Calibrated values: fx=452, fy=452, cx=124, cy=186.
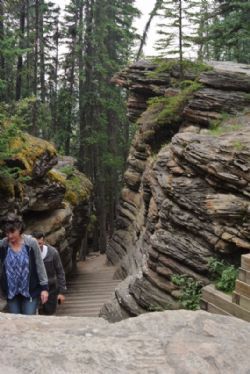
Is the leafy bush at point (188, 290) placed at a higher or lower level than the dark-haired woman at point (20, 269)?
lower

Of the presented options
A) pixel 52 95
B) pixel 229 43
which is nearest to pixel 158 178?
pixel 229 43

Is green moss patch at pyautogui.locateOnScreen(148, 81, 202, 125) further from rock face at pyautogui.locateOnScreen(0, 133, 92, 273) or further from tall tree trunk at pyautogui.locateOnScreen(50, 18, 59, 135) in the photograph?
tall tree trunk at pyautogui.locateOnScreen(50, 18, 59, 135)

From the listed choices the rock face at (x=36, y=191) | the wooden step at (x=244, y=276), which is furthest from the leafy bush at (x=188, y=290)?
the rock face at (x=36, y=191)

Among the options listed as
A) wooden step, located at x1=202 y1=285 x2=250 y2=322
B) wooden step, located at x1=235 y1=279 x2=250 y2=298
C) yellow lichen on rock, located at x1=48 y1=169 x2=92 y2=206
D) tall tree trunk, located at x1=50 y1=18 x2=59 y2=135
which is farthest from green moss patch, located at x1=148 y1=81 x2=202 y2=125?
tall tree trunk, located at x1=50 y1=18 x2=59 y2=135

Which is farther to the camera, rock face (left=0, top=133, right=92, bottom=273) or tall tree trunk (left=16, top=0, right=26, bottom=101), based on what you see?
tall tree trunk (left=16, top=0, right=26, bottom=101)

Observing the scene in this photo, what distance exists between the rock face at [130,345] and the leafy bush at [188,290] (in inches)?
205

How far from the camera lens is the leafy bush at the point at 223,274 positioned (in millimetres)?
7676

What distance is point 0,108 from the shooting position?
11.4 m

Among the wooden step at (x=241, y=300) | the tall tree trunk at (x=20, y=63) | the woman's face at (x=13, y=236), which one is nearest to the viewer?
the woman's face at (x=13, y=236)

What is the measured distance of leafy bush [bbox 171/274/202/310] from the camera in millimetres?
8047

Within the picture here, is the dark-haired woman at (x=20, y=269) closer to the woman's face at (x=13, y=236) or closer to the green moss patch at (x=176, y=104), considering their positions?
the woman's face at (x=13, y=236)

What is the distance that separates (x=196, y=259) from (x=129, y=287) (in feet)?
6.19

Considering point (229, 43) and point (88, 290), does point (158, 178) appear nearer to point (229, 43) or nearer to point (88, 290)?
point (88, 290)

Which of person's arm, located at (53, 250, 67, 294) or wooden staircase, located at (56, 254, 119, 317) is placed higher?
person's arm, located at (53, 250, 67, 294)
